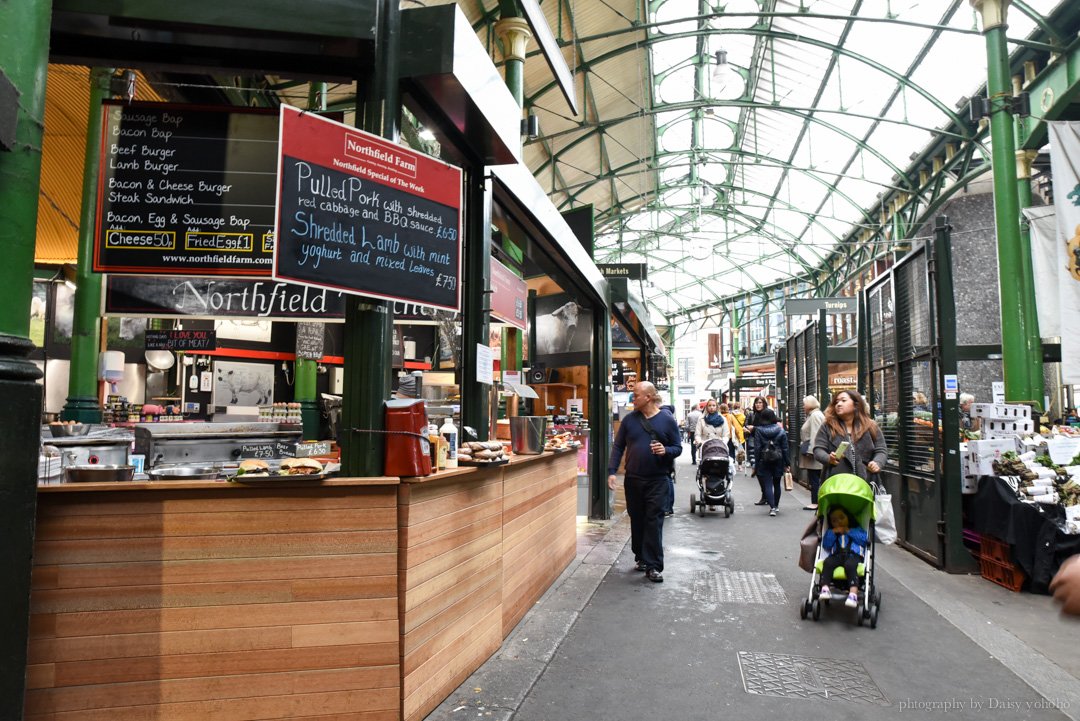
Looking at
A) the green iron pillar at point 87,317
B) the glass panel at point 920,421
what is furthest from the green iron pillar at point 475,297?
the green iron pillar at point 87,317

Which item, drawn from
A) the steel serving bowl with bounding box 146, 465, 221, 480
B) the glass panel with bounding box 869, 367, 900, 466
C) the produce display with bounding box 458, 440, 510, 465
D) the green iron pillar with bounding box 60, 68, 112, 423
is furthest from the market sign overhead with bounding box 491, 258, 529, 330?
the green iron pillar with bounding box 60, 68, 112, 423

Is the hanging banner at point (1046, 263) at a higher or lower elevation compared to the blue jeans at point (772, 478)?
higher

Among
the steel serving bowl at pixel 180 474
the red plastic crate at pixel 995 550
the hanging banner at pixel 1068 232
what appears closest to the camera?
the steel serving bowl at pixel 180 474

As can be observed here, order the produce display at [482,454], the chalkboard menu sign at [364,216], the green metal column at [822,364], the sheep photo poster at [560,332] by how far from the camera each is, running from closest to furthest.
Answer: the chalkboard menu sign at [364,216], the produce display at [482,454], the green metal column at [822,364], the sheep photo poster at [560,332]

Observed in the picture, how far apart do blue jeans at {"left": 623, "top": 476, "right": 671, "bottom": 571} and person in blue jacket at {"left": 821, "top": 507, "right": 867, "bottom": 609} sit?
1500 millimetres

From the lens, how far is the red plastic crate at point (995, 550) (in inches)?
238

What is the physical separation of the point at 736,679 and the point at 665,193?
2708cm

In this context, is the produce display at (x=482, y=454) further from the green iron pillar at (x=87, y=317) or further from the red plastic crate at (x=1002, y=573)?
the green iron pillar at (x=87, y=317)

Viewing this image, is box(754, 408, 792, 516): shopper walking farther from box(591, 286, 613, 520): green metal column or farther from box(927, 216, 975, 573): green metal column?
box(927, 216, 975, 573): green metal column

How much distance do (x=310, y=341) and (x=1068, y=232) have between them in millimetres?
11452

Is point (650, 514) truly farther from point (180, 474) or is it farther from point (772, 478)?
point (772, 478)

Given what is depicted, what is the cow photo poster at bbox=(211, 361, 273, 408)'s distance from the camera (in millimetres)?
15539

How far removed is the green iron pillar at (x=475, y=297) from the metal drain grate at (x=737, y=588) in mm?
2494

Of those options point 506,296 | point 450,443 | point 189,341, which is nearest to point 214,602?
point 450,443
